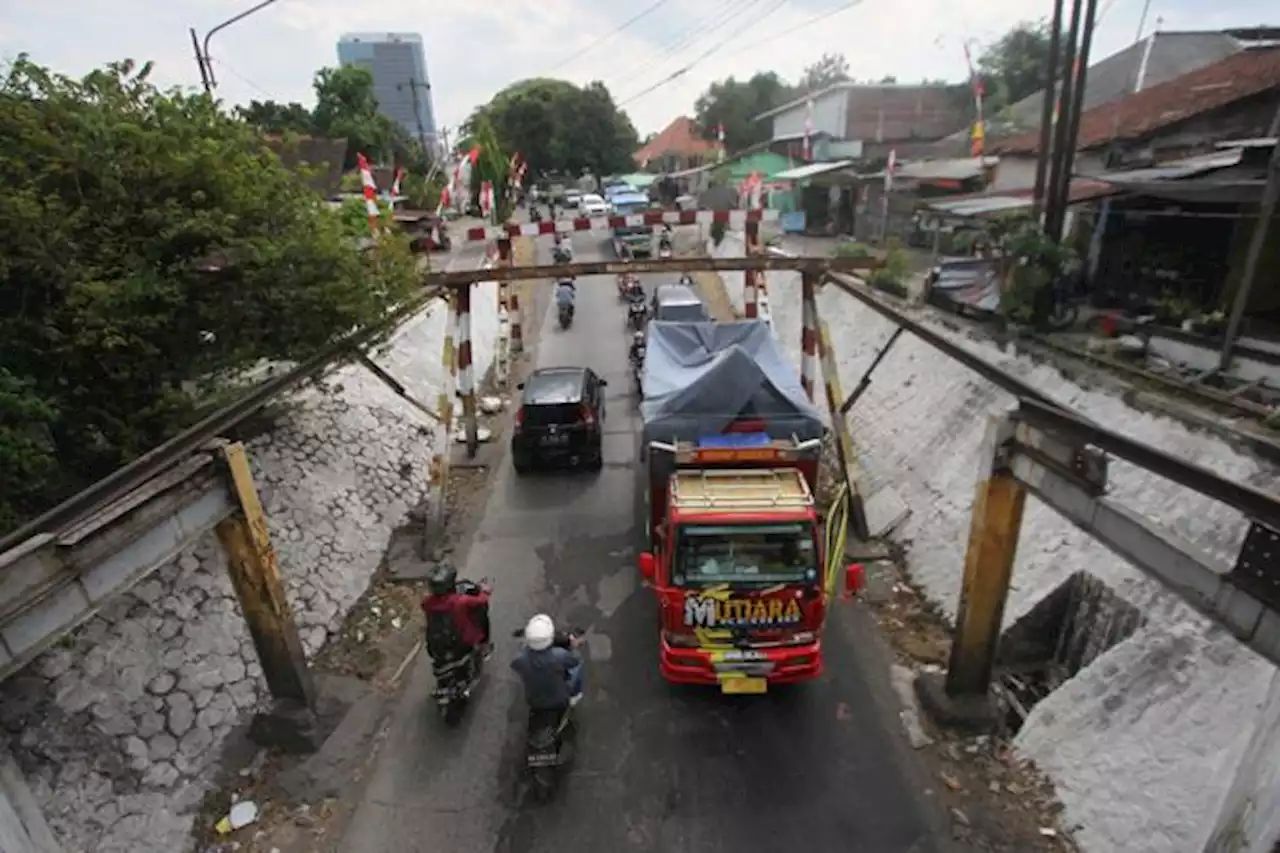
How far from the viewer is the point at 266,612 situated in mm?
6633

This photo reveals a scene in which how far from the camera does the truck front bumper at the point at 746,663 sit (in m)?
6.90

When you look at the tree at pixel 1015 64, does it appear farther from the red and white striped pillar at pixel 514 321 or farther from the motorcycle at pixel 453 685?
the motorcycle at pixel 453 685

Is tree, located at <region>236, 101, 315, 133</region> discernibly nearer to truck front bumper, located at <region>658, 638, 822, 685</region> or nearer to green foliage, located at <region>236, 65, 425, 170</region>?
green foliage, located at <region>236, 65, 425, 170</region>

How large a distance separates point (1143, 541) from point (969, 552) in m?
2.01

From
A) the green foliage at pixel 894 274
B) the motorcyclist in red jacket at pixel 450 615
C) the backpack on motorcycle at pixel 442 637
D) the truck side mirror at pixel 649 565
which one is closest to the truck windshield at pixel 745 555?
the truck side mirror at pixel 649 565

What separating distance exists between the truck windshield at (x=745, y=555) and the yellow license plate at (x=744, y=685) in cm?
99

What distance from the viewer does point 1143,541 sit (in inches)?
186

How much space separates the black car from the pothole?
24.0 feet

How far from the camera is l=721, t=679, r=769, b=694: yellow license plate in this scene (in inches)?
271

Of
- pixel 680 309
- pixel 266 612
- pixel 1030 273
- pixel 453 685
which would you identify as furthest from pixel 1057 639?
pixel 680 309

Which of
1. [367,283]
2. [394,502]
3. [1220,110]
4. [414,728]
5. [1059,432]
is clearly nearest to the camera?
[1059,432]

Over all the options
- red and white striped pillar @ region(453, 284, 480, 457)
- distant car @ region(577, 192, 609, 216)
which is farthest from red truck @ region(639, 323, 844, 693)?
distant car @ region(577, 192, 609, 216)

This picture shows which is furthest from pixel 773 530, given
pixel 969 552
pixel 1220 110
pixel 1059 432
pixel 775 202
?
pixel 775 202

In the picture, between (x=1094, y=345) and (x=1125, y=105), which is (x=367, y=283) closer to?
(x=1094, y=345)
